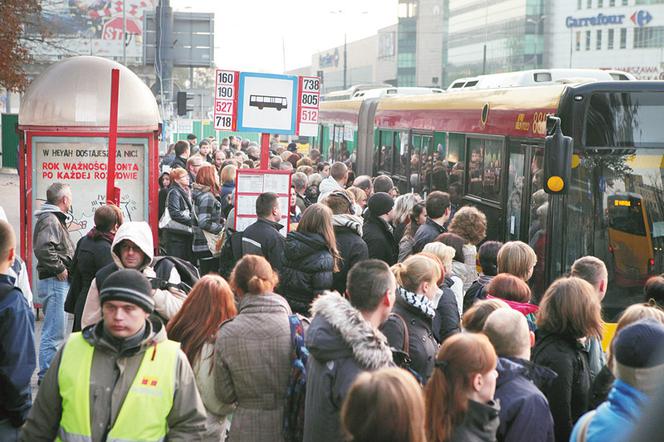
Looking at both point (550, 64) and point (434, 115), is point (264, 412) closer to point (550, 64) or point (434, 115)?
point (434, 115)

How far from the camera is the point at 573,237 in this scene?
927cm

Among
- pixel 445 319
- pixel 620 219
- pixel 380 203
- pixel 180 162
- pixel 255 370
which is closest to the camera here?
pixel 255 370

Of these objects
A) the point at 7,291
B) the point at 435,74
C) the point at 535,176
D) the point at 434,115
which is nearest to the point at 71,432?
the point at 7,291

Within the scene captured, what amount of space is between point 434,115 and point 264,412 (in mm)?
11123

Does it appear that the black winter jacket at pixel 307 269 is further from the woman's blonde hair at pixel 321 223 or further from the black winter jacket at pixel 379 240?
the black winter jacket at pixel 379 240

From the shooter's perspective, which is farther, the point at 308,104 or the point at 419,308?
the point at 308,104

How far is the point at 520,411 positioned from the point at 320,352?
874 millimetres

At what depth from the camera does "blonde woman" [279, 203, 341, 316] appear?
7992 mm

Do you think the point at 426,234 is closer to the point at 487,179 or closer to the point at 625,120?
the point at 625,120

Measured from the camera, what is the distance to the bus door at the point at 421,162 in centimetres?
1608

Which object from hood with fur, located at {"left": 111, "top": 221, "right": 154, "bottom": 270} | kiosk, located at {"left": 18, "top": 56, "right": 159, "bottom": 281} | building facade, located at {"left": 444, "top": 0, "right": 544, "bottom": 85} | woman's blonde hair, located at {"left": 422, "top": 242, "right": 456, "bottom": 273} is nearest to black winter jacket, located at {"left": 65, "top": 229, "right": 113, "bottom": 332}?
hood with fur, located at {"left": 111, "top": 221, "right": 154, "bottom": 270}

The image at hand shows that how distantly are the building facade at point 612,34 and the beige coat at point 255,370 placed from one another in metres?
99.6

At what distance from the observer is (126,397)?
433 centimetres

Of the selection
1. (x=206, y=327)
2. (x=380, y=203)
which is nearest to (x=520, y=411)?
(x=206, y=327)
